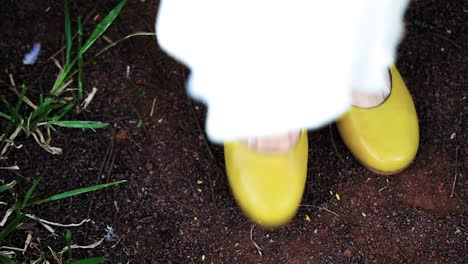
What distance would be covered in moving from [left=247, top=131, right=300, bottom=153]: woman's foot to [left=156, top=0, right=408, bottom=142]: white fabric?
66mm

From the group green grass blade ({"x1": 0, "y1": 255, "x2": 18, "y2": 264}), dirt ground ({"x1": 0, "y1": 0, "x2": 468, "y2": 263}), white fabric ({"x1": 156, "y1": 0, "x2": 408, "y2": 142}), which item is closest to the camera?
white fabric ({"x1": 156, "y1": 0, "x2": 408, "y2": 142})

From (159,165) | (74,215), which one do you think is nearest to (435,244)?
(159,165)

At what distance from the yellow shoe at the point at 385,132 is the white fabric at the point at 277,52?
0.16 m

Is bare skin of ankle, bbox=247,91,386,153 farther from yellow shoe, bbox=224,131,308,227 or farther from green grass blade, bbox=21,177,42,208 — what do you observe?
green grass blade, bbox=21,177,42,208

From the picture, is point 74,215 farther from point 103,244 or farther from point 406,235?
point 406,235

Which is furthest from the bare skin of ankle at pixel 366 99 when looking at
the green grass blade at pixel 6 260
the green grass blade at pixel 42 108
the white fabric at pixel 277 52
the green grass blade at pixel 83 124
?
the green grass blade at pixel 6 260

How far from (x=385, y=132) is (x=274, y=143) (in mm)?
242

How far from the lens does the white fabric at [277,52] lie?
3.20ft

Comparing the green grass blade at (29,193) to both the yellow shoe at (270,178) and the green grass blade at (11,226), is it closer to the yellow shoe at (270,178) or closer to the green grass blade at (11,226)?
the green grass blade at (11,226)

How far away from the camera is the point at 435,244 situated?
54.9 inches

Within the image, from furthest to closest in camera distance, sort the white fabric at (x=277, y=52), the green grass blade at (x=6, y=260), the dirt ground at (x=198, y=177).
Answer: the dirt ground at (x=198, y=177) < the green grass blade at (x=6, y=260) < the white fabric at (x=277, y=52)

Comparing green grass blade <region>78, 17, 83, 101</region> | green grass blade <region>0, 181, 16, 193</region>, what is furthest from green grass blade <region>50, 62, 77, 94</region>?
green grass blade <region>0, 181, 16, 193</region>

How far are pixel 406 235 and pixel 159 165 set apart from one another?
525 millimetres

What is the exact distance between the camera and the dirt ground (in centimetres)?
139
